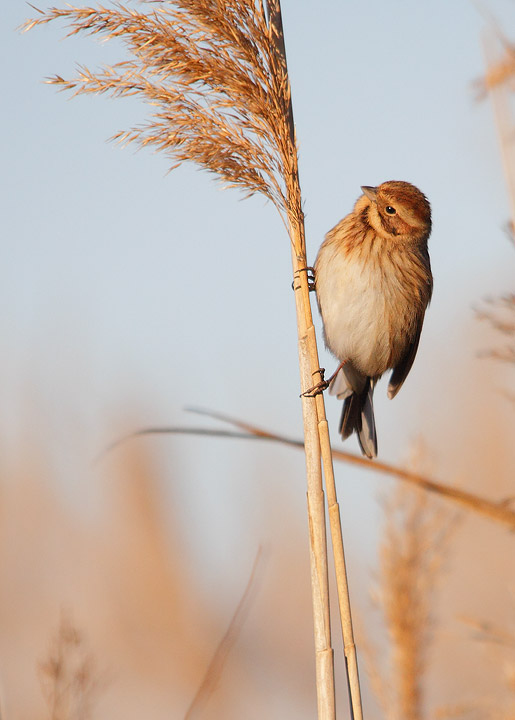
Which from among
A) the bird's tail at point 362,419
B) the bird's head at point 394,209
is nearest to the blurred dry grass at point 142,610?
the bird's tail at point 362,419

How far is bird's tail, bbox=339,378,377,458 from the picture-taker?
10.6 feet

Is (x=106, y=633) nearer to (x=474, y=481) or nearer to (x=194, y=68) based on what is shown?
(x=474, y=481)

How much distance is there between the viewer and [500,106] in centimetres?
205

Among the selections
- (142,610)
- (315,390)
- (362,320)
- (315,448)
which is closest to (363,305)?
(362,320)

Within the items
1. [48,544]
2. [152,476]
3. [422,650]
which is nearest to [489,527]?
[152,476]

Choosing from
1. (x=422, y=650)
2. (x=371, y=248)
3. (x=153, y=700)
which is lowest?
(x=153, y=700)

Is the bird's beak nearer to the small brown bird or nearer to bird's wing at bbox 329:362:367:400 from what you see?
the small brown bird

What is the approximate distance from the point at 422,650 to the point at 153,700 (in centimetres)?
224

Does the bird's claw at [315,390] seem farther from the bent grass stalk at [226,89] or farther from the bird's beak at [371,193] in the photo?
the bird's beak at [371,193]

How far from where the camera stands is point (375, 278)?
119 inches

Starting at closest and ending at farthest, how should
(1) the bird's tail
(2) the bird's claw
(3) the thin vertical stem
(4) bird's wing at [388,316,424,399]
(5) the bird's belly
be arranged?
1. (3) the thin vertical stem
2. (2) the bird's claw
3. (5) the bird's belly
4. (1) the bird's tail
5. (4) bird's wing at [388,316,424,399]

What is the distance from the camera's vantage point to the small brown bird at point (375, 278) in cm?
299

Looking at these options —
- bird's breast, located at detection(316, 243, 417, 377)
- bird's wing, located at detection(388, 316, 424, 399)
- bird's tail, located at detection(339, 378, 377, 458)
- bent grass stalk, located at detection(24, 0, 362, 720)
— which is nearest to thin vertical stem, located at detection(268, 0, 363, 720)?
bent grass stalk, located at detection(24, 0, 362, 720)

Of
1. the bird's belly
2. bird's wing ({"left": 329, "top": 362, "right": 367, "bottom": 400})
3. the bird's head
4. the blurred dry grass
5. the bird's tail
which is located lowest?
the blurred dry grass
